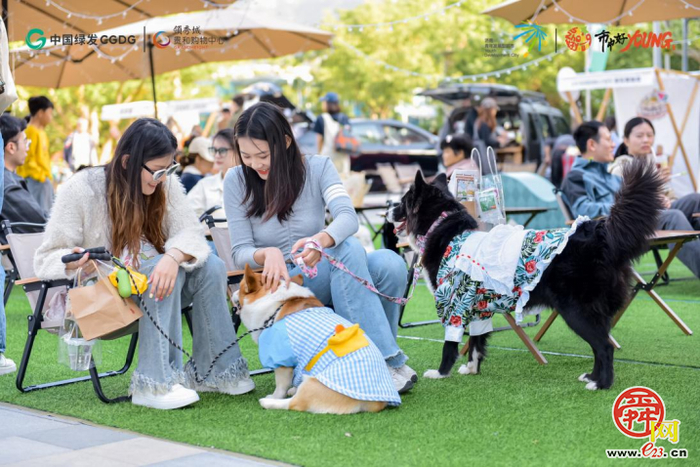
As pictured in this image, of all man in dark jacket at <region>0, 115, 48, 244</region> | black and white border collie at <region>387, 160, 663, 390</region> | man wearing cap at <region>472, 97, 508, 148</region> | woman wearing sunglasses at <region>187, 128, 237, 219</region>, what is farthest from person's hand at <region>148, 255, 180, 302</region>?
man wearing cap at <region>472, 97, 508, 148</region>

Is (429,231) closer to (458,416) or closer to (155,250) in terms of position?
(458,416)

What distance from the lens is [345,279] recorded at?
3.79m

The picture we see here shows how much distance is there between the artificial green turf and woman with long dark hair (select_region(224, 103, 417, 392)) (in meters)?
0.46

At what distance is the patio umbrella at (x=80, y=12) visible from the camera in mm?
7957

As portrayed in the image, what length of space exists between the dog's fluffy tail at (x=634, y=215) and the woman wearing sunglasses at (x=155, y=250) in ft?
6.15

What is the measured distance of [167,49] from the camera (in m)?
10.8

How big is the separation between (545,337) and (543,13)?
4.59 meters

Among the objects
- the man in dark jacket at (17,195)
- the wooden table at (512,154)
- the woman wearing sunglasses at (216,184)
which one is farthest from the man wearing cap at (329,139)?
the wooden table at (512,154)

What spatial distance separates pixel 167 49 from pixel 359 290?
785 centimetres

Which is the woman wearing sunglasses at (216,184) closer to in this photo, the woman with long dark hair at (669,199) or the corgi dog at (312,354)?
the corgi dog at (312,354)

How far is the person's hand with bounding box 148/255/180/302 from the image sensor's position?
3.56 meters

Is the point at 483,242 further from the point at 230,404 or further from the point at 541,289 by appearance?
the point at 230,404

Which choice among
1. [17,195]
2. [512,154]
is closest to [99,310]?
[17,195]

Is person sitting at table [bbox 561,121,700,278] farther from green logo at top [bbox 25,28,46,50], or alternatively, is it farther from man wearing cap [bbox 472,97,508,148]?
man wearing cap [bbox 472,97,508,148]
